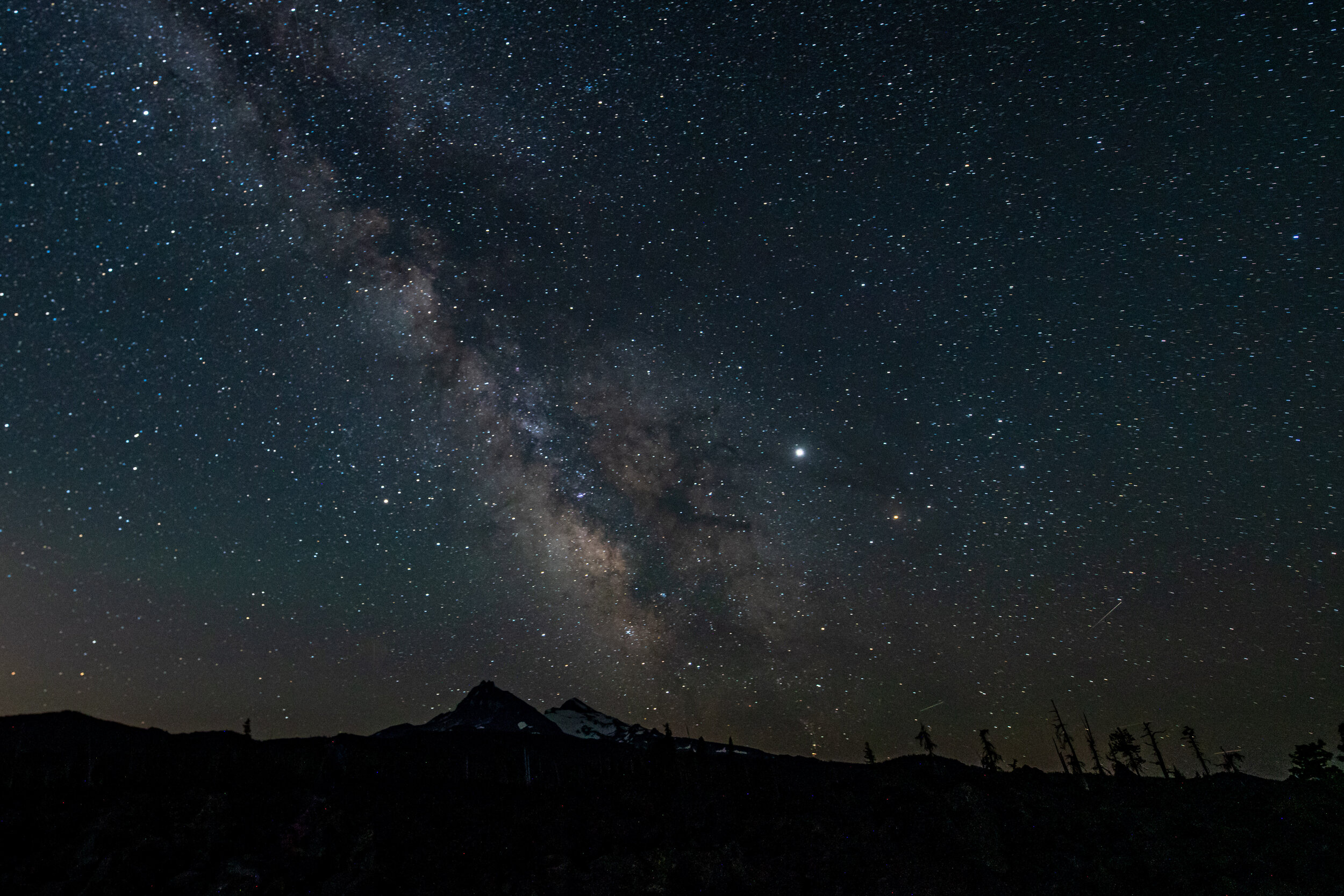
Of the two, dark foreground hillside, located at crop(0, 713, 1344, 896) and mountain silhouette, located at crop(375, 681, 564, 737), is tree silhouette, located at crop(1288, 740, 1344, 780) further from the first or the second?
mountain silhouette, located at crop(375, 681, 564, 737)

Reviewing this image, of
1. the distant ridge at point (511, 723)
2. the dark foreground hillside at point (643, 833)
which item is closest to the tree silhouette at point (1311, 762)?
the dark foreground hillside at point (643, 833)

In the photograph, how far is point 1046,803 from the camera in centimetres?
6469

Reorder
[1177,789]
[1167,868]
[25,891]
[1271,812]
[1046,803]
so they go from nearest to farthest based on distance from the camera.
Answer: [25,891], [1167,868], [1271,812], [1046,803], [1177,789]

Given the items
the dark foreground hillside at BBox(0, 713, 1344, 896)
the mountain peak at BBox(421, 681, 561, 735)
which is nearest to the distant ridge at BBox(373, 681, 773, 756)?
the mountain peak at BBox(421, 681, 561, 735)

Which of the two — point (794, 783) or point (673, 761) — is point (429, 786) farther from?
point (794, 783)

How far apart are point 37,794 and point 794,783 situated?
8128 cm

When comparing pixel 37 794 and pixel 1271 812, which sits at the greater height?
pixel 37 794

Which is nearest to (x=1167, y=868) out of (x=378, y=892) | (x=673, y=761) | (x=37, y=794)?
(x=673, y=761)

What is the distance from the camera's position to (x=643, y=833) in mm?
62156

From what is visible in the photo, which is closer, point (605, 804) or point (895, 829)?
point (895, 829)

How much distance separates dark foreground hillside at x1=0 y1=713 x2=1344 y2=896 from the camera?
52469mm

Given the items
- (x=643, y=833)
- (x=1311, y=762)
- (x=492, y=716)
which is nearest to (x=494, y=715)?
(x=492, y=716)

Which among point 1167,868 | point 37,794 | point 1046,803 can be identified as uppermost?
point 37,794

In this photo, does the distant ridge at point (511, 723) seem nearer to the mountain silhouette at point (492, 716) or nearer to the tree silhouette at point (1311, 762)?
the mountain silhouette at point (492, 716)
